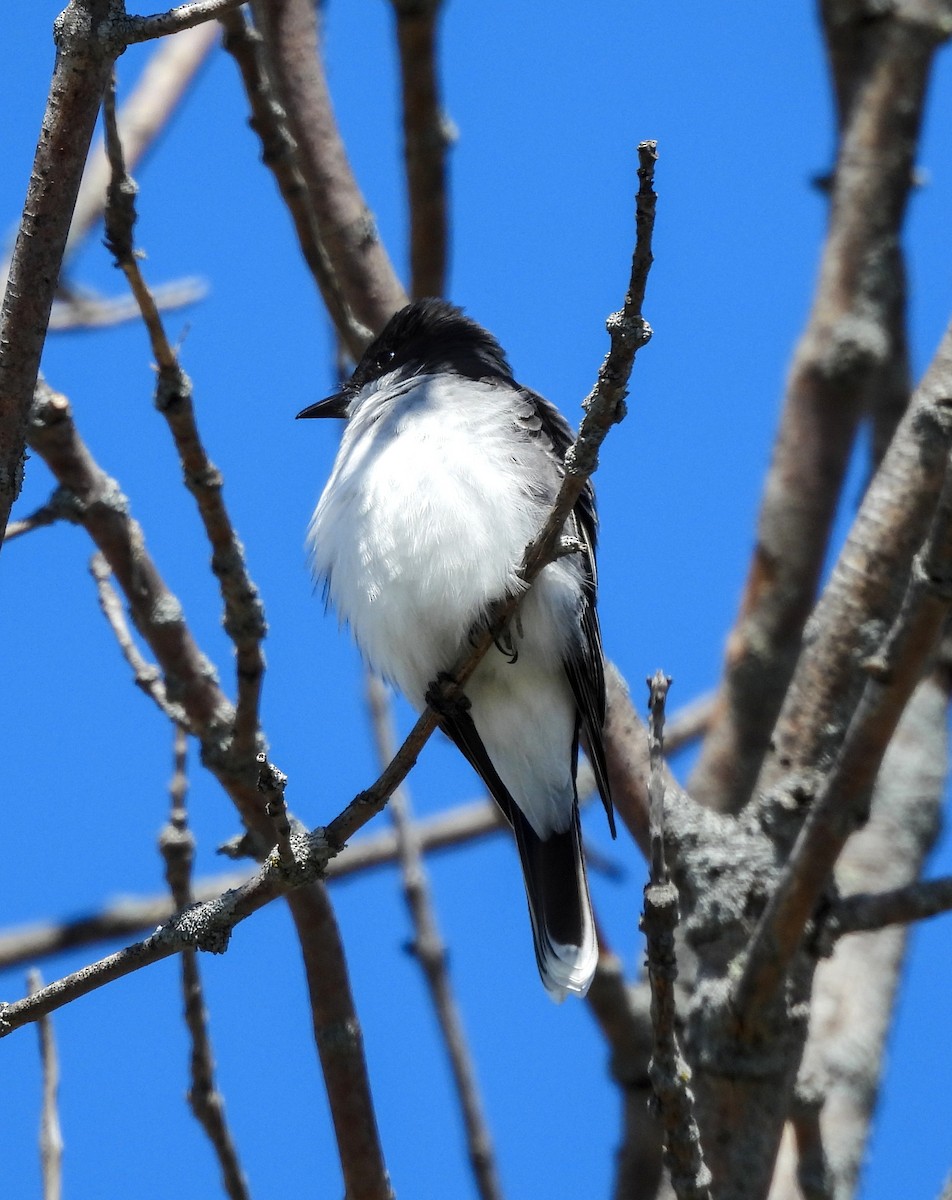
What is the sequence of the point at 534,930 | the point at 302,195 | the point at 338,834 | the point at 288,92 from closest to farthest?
the point at 338,834 < the point at 534,930 < the point at 302,195 < the point at 288,92

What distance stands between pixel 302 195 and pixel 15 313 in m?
2.16

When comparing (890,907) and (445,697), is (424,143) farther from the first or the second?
(890,907)

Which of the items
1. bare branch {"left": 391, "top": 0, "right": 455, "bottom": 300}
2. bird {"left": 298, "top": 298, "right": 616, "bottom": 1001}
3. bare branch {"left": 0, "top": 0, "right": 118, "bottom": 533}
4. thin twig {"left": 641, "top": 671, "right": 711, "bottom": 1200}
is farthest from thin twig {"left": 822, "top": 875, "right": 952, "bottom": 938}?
bare branch {"left": 391, "top": 0, "right": 455, "bottom": 300}

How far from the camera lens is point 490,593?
3.85 m

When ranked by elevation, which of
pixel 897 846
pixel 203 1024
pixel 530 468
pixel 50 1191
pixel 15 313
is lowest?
pixel 50 1191

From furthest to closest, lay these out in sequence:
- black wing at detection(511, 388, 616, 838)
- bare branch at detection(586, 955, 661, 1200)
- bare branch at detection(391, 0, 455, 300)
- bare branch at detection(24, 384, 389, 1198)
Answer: bare branch at detection(391, 0, 455, 300)
bare branch at detection(586, 955, 661, 1200)
black wing at detection(511, 388, 616, 838)
bare branch at detection(24, 384, 389, 1198)

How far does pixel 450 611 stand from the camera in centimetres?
392

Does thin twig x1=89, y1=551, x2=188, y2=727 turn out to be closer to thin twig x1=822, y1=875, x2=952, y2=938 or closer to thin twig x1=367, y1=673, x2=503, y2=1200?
thin twig x1=367, y1=673, x2=503, y2=1200

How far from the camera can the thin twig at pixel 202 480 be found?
3.57 meters

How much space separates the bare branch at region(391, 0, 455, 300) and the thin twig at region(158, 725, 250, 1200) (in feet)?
7.74

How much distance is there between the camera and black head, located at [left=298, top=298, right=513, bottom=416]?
4664 millimetres

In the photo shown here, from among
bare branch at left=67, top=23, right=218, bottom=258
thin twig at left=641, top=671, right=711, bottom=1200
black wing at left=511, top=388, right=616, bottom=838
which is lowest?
thin twig at left=641, top=671, right=711, bottom=1200

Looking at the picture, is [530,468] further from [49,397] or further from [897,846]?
[897,846]

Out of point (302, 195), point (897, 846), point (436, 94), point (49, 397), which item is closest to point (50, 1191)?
point (49, 397)
